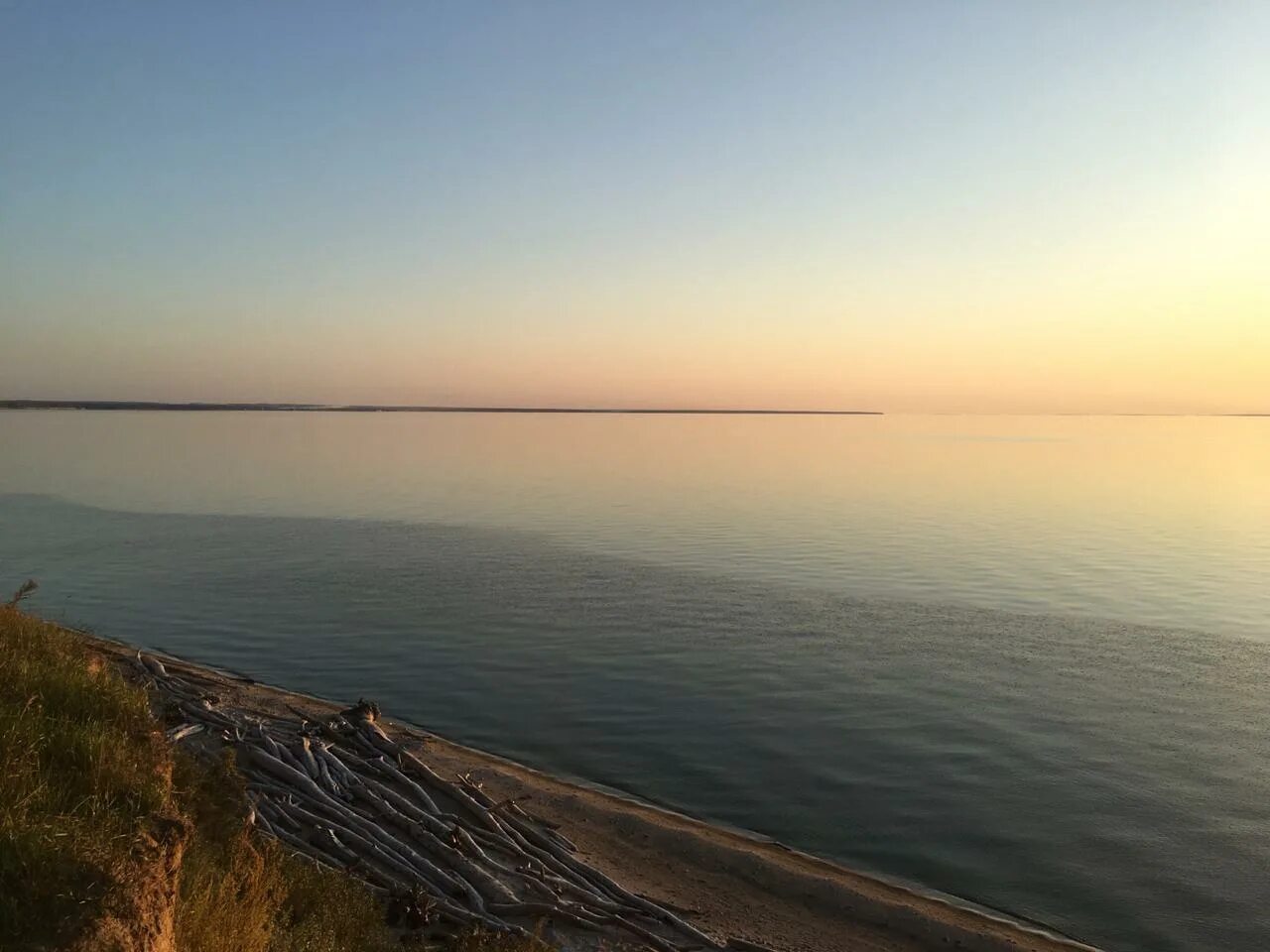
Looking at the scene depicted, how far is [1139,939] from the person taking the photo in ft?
45.3

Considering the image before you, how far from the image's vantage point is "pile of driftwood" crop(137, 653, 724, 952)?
472 inches

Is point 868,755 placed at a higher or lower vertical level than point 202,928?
lower

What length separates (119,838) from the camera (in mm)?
7246

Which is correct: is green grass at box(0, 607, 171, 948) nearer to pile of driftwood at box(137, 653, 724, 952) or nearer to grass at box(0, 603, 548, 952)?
grass at box(0, 603, 548, 952)

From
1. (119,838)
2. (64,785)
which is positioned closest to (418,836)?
(64,785)

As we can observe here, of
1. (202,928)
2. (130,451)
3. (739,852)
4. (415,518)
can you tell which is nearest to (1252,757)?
(739,852)

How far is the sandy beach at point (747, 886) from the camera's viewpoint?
13.3 meters

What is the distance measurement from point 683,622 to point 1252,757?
16.7m

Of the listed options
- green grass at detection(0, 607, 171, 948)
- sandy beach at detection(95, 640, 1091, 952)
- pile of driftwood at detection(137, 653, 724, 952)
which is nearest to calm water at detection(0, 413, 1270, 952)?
A: sandy beach at detection(95, 640, 1091, 952)

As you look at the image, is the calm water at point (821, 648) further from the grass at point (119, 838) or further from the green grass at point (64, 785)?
the green grass at point (64, 785)

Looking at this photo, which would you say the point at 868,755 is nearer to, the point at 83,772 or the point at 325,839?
the point at 325,839

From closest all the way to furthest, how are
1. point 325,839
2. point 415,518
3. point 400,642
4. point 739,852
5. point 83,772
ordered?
point 83,772
point 325,839
point 739,852
point 400,642
point 415,518

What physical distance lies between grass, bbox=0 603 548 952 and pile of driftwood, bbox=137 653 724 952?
3.76 feet

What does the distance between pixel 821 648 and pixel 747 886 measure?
14323mm
